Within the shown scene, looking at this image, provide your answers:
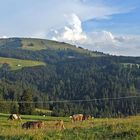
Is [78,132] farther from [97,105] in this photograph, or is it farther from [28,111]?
[97,105]

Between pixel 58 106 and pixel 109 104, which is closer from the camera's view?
pixel 58 106

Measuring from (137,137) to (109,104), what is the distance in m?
150

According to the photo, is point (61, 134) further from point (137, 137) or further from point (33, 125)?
point (33, 125)

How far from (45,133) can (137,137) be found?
4.09 m

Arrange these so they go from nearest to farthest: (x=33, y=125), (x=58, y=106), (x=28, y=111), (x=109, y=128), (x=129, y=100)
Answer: (x=109, y=128), (x=33, y=125), (x=28, y=111), (x=58, y=106), (x=129, y=100)

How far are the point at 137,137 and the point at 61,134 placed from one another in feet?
10.9

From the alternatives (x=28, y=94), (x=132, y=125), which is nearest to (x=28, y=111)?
(x=28, y=94)

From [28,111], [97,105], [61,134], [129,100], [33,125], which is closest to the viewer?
[61,134]

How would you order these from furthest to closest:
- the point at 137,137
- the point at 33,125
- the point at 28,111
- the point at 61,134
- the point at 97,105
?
1. the point at 97,105
2. the point at 28,111
3. the point at 33,125
4. the point at 61,134
5. the point at 137,137

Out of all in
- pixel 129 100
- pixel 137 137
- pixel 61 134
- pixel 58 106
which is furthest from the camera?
pixel 129 100

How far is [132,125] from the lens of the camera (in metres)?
18.5

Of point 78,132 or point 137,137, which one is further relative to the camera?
point 78,132

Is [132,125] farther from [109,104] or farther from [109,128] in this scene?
[109,104]

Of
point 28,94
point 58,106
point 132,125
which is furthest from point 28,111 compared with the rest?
point 132,125
